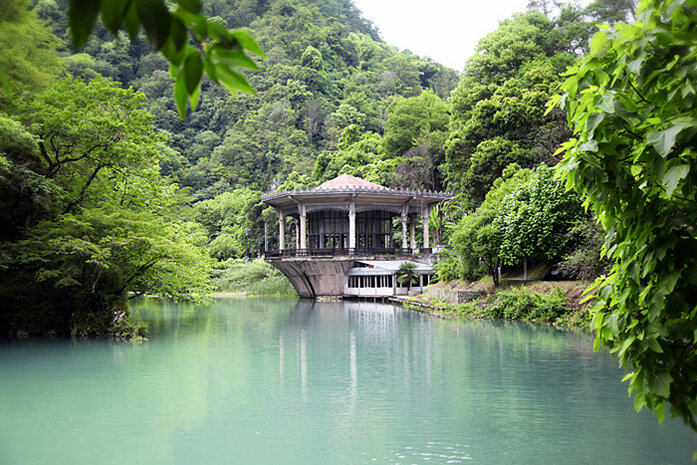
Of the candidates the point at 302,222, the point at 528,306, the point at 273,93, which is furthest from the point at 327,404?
the point at 273,93

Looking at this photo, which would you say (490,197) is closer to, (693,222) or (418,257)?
(418,257)

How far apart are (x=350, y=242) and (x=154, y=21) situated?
30.9m

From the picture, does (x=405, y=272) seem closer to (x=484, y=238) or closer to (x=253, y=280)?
(x=484, y=238)

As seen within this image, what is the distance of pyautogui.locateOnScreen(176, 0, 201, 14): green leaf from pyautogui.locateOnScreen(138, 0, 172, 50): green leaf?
0.03 m

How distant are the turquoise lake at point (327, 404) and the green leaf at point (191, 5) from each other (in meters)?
5.52

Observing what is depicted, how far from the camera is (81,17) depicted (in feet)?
3.17

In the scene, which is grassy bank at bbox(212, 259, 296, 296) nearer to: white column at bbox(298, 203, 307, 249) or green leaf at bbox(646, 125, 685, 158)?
white column at bbox(298, 203, 307, 249)

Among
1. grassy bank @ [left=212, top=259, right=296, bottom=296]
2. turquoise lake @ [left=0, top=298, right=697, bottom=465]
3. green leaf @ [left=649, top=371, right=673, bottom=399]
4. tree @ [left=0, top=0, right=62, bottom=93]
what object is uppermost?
tree @ [left=0, top=0, right=62, bottom=93]

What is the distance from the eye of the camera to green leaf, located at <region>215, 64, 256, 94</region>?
4.06 feet

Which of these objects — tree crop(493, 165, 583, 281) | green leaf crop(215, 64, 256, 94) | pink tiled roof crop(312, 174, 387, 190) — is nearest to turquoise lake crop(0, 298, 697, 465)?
tree crop(493, 165, 583, 281)

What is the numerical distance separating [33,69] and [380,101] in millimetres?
48706

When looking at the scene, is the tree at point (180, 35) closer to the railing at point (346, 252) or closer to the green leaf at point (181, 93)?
the green leaf at point (181, 93)

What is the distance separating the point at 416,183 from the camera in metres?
39.6

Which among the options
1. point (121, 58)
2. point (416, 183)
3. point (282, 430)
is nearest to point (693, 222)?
point (282, 430)
